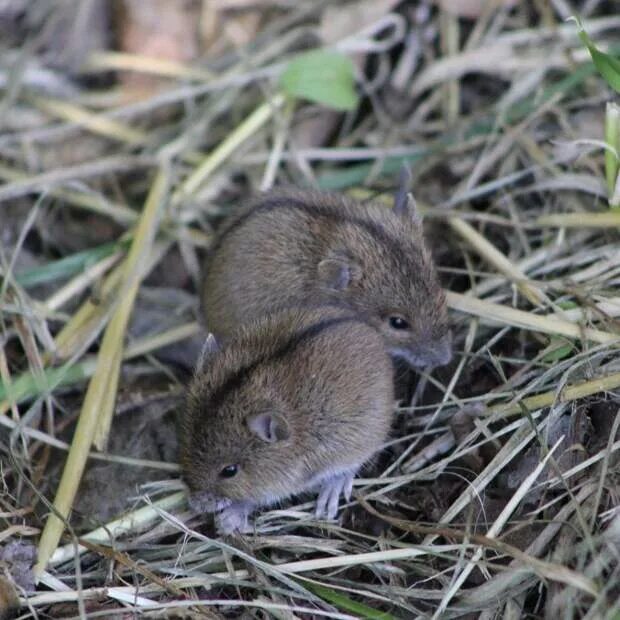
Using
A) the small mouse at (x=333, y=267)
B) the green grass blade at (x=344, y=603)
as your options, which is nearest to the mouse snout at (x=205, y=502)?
the green grass blade at (x=344, y=603)

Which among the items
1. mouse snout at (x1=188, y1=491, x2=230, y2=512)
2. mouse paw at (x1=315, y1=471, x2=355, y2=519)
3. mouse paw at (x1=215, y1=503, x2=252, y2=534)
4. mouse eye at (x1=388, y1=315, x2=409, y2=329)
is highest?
mouse eye at (x1=388, y1=315, x2=409, y2=329)

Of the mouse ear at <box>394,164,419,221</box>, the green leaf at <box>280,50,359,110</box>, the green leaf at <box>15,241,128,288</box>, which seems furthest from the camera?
the green leaf at <box>280,50,359,110</box>

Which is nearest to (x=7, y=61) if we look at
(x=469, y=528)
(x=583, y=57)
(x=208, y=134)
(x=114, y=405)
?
(x=208, y=134)

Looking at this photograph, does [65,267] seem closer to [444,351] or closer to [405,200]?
[405,200]

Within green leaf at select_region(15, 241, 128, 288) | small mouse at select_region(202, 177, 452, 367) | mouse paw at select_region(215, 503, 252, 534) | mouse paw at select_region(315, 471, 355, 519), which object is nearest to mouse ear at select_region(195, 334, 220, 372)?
small mouse at select_region(202, 177, 452, 367)

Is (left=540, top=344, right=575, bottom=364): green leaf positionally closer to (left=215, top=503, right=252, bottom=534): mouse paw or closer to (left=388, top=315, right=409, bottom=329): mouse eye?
(left=388, top=315, right=409, bottom=329): mouse eye

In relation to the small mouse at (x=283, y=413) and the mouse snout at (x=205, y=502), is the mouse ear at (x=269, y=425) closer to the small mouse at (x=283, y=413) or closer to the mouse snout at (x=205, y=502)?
the small mouse at (x=283, y=413)

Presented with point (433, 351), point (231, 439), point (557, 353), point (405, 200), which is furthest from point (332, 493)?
point (405, 200)
